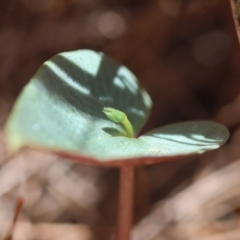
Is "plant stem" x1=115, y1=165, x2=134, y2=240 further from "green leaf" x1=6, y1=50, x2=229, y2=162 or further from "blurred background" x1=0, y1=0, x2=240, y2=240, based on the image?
"blurred background" x1=0, y1=0, x2=240, y2=240

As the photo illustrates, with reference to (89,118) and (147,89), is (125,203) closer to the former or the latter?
(89,118)

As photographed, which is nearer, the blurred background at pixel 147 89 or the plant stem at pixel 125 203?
the plant stem at pixel 125 203

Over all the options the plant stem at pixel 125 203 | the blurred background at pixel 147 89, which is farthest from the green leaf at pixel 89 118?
the blurred background at pixel 147 89

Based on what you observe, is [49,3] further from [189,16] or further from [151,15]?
[189,16]

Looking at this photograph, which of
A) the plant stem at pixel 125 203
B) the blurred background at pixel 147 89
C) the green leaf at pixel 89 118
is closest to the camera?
the green leaf at pixel 89 118

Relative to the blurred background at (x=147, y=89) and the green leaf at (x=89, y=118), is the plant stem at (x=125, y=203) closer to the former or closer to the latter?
the green leaf at (x=89, y=118)
